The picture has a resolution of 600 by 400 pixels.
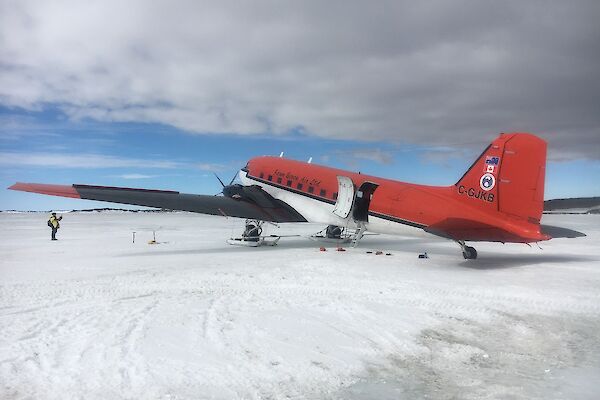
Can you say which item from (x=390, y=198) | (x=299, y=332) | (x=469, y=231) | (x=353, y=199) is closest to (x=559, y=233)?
(x=469, y=231)

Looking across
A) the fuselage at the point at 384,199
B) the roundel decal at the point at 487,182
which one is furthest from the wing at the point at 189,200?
the roundel decal at the point at 487,182

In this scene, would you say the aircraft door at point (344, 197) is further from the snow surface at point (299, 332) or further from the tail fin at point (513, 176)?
the tail fin at point (513, 176)

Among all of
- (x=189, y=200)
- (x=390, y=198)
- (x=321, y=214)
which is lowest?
(x=321, y=214)

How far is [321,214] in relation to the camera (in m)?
19.2

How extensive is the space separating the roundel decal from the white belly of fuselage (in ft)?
7.95

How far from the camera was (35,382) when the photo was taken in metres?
4.98

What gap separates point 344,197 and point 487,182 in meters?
5.87

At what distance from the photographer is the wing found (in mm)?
17562

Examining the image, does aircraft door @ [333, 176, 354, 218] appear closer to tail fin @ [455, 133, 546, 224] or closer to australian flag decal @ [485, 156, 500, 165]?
tail fin @ [455, 133, 546, 224]

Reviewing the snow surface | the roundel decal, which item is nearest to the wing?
the snow surface

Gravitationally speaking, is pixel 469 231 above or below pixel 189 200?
below

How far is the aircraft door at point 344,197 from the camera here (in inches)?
688

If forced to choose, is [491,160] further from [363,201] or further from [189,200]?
[189,200]

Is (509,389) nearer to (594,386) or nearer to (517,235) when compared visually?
(594,386)
